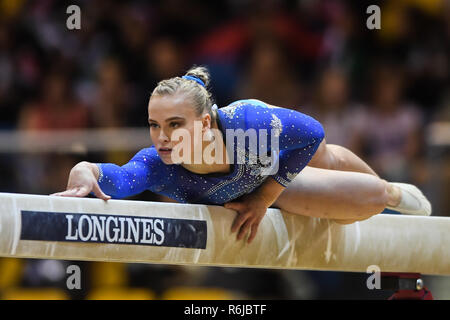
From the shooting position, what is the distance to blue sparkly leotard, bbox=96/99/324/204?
2.21m

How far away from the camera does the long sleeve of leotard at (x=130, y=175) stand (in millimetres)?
2094

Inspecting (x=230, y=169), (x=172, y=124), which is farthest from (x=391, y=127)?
(x=172, y=124)

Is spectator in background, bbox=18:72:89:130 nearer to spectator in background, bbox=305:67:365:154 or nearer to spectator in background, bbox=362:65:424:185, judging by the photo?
spectator in background, bbox=305:67:365:154

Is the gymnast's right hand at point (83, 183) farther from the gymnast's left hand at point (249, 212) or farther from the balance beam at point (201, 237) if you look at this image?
the gymnast's left hand at point (249, 212)

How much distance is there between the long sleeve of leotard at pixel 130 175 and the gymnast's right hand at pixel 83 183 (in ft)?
0.15

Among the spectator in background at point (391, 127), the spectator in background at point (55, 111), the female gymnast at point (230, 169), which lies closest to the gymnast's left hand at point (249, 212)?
the female gymnast at point (230, 169)

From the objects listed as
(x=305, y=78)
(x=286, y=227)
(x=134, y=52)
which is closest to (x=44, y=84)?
(x=134, y=52)

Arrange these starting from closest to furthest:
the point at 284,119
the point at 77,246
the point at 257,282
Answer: the point at 77,246 → the point at 284,119 → the point at 257,282

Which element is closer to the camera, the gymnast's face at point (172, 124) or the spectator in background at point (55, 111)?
the gymnast's face at point (172, 124)

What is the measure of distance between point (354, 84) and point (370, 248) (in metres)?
2.32

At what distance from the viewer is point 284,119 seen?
7.34 ft

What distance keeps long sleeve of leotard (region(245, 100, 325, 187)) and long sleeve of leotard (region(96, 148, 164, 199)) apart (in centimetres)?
34
